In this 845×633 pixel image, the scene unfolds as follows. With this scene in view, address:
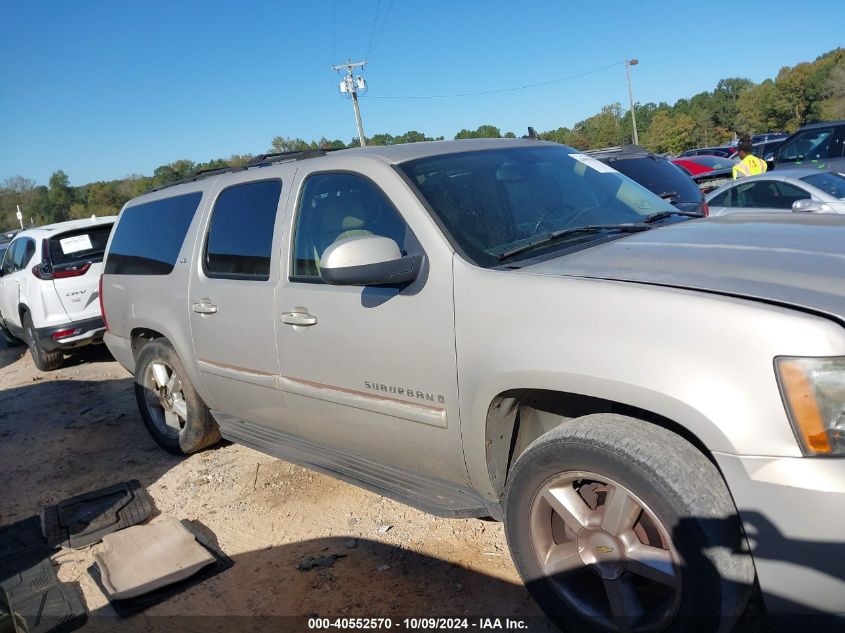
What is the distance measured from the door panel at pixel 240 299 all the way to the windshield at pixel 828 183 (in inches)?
277

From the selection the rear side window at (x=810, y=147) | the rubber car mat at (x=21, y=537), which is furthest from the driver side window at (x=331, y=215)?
the rear side window at (x=810, y=147)

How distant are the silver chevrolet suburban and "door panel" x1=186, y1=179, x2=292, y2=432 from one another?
0.06 ft

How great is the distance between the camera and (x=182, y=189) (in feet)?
14.8

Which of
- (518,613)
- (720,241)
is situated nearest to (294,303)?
(518,613)

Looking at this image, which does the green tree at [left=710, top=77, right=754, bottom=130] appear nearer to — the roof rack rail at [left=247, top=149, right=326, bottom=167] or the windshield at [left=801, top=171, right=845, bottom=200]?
the windshield at [left=801, top=171, right=845, bottom=200]

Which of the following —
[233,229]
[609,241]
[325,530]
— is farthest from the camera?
[233,229]

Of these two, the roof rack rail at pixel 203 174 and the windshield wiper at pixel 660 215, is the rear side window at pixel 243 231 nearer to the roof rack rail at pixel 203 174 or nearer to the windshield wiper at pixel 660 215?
the roof rack rail at pixel 203 174

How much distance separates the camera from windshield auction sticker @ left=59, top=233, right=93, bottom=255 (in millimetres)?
7934

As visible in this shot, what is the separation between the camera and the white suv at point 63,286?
7.77 m

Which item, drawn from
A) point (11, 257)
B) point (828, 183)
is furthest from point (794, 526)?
point (11, 257)

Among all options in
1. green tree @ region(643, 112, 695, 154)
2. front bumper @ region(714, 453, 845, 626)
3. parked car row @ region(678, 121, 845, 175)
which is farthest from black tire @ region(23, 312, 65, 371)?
green tree @ region(643, 112, 695, 154)

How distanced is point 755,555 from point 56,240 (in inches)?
323

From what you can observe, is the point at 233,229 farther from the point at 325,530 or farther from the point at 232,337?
the point at 325,530

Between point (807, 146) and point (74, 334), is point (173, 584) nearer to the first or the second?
point (74, 334)
